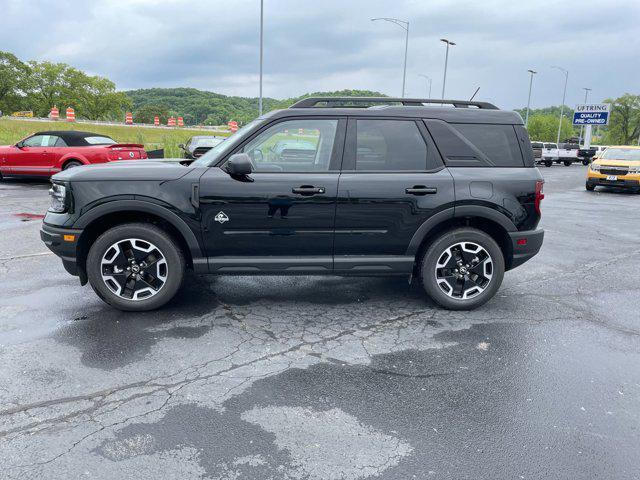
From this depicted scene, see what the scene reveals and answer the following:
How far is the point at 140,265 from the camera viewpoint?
4.56 m

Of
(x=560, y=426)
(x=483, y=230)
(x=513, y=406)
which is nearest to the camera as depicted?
(x=560, y=426)

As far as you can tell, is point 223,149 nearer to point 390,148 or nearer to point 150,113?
point 390,148

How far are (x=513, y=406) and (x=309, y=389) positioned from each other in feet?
4.31

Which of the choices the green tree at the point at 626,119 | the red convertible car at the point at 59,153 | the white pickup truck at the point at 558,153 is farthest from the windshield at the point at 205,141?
the green tree at the point at 626,119

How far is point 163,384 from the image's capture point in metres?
3.38

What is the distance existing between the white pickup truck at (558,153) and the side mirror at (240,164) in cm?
3906

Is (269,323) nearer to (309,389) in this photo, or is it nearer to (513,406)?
(309,389)

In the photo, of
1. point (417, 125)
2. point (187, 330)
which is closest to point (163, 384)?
point (187, 330)

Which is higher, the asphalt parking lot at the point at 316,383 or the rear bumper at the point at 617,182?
the rear bumper at the point at 617,182

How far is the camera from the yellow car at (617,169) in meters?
17.6

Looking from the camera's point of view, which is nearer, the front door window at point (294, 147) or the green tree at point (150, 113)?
the front door window at point (294, 147)

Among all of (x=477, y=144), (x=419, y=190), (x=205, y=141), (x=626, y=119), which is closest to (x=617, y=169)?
(x=205, y=141)

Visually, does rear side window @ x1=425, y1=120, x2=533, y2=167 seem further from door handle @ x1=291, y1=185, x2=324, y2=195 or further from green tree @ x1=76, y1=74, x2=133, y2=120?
green tree @ x1=76, y1=74, x2=133, y2=120

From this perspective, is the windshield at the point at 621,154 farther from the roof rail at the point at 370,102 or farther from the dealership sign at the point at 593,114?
the dealership sign at the point at 593,114
